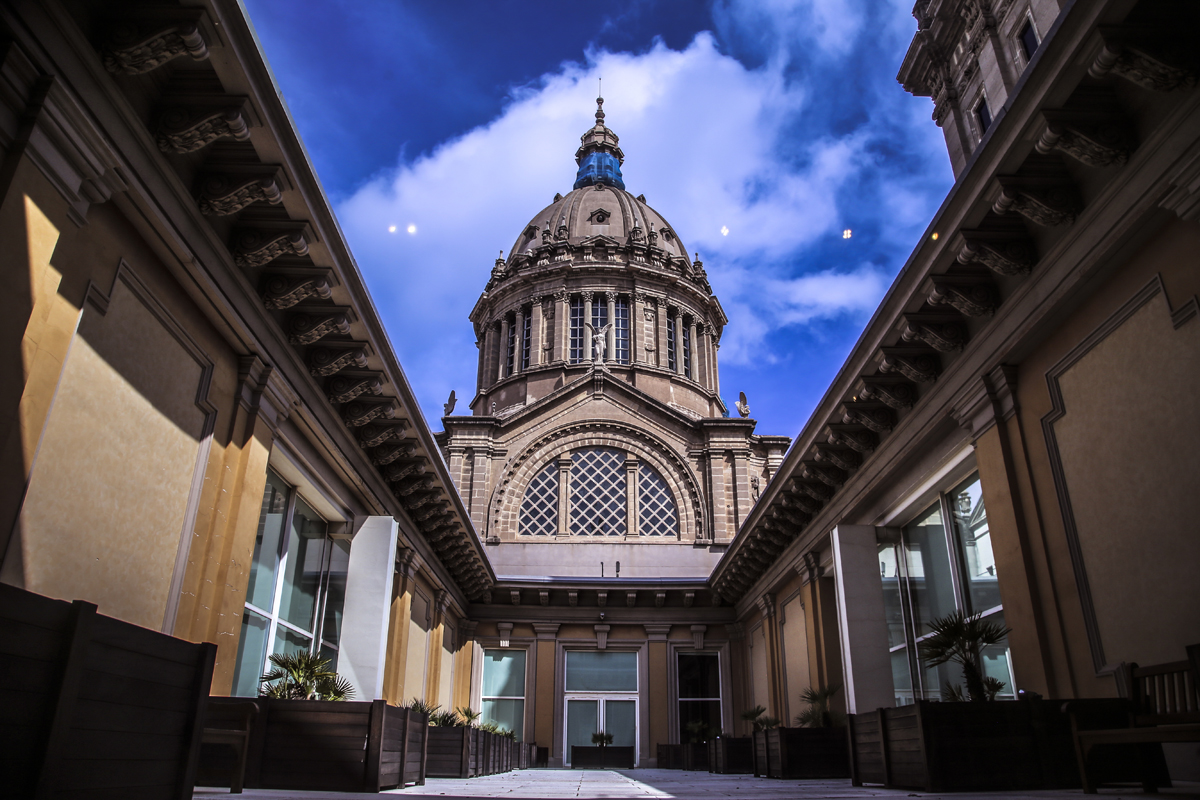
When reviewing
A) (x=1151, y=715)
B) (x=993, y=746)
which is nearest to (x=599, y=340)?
(x=993, y=746)

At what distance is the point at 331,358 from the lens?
9766mm

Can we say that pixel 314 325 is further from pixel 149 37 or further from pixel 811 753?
pixel 811 753

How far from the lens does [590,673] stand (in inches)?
850

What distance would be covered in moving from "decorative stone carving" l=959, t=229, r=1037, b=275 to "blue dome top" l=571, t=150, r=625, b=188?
3804 centimetres

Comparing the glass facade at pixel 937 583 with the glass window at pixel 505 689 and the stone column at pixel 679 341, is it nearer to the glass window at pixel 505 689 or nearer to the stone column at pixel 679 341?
the glass window at pixel 505 689

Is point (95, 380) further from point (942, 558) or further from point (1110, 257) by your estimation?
point (942, 558)

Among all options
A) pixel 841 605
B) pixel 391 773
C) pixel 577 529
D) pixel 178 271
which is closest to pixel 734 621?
pixel 577 529

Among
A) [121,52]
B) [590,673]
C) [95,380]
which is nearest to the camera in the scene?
[121,52]

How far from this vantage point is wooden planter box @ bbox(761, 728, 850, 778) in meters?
11.4

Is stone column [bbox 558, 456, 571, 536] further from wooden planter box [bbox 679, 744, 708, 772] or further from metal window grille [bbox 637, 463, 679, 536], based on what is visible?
wooden planter box [bbox 679, 744, 708, 772]

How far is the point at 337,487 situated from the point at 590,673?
40.8 feet

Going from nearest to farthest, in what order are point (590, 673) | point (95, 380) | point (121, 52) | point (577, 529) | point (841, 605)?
point (121, 52) → point (95, 380) → point (841, 605) → point (590, 673) → point (577, 529)

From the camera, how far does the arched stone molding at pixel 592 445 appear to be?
25.1m

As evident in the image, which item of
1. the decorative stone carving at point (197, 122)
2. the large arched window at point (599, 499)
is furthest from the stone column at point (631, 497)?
the decorative stone carving at point (197, 122)
